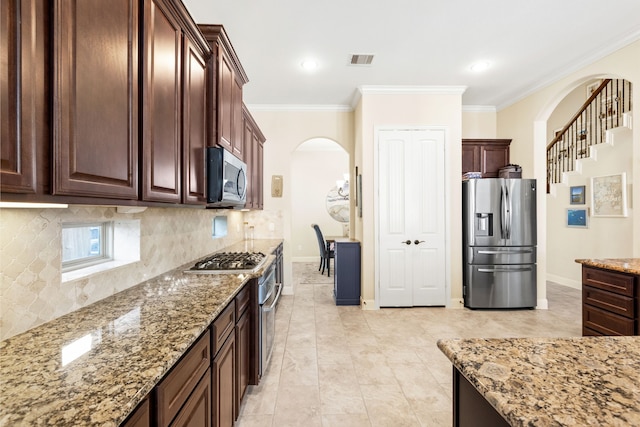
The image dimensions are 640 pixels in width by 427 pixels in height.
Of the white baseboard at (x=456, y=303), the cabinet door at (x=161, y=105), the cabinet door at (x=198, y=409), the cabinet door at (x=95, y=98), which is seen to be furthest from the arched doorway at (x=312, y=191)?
the cabinet door at (x=95, y=98)

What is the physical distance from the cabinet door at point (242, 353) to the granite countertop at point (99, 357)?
43cm

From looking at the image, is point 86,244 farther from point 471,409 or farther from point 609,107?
point 609,107

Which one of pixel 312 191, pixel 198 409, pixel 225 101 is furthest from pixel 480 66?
pixel 312 191

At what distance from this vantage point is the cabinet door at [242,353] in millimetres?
1812

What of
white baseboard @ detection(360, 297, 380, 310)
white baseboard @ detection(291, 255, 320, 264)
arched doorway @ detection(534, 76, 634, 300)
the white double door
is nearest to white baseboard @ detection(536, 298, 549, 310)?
arched doorway @ detection(534, 76, 634, 300)

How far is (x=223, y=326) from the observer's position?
1.51m

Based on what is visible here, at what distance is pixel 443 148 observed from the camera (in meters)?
3.97

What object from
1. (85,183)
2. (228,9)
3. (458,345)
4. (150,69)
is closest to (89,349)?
(85,183)

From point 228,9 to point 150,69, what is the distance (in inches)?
61.7

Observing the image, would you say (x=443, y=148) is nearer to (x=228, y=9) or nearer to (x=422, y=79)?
(x=422, y=79)

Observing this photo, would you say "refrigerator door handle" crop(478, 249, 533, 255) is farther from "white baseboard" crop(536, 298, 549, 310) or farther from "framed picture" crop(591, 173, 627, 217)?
"framed picture" crop(591, 173, 627, 217)

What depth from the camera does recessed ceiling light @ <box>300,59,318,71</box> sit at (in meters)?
3.29

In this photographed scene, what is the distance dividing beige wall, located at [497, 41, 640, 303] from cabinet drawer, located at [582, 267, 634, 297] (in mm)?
1183

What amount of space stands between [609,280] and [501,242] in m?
1.58
